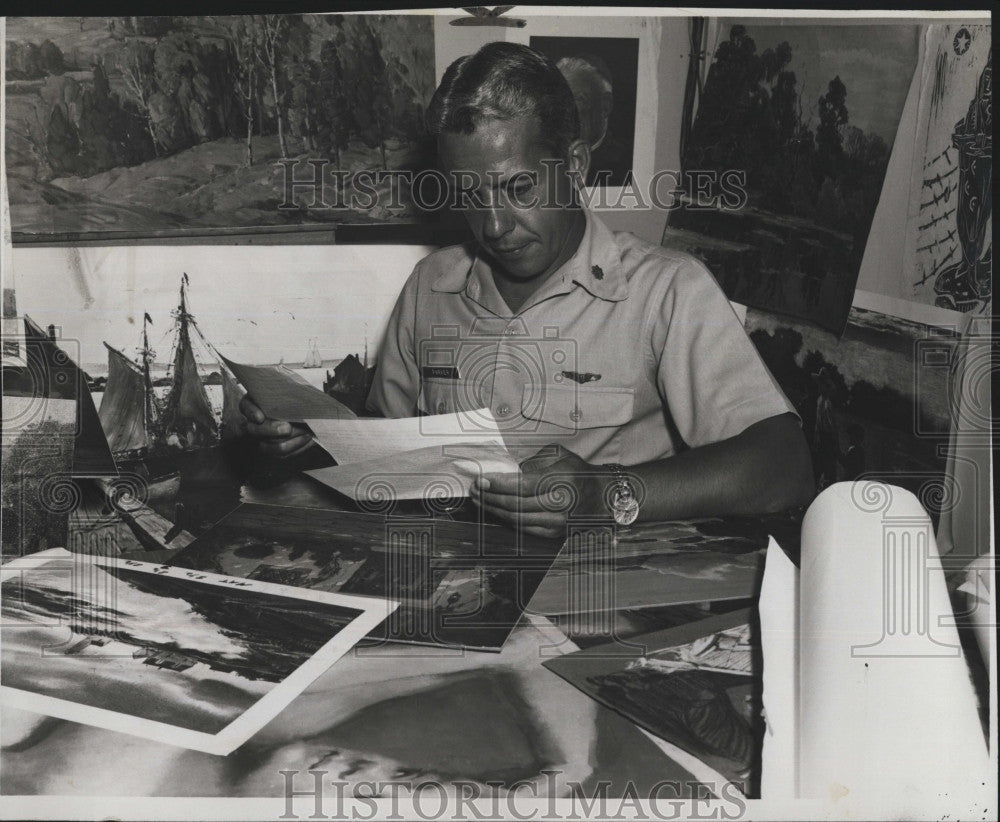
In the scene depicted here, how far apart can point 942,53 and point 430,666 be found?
1.02 metres

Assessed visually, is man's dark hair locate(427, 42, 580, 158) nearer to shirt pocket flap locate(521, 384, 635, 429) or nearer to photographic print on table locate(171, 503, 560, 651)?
shirt pocket flap locate(521, 384, 635, 429)

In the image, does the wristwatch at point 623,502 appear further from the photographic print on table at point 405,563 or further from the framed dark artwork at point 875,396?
the framed dark artwork at point 875,396

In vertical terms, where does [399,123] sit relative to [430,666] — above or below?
above

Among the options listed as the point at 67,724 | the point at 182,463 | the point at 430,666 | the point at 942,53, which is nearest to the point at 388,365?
the point at 182,463

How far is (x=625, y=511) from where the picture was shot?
3.92 feet

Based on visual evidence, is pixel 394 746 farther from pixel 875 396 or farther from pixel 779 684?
pixel 875 396

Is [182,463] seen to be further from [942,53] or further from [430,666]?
[942,53]

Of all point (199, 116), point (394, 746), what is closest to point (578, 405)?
point (394, 746)

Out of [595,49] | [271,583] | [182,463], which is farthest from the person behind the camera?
[182,463]

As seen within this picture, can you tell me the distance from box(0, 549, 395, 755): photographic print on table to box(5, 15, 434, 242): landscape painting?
0.52 meters

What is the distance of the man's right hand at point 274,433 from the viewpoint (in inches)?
50.4

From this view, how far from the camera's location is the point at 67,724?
99 cm

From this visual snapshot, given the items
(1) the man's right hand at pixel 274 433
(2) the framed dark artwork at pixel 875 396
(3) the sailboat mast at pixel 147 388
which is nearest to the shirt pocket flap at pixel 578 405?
(2) the framed dark artwork at pixel 875 396

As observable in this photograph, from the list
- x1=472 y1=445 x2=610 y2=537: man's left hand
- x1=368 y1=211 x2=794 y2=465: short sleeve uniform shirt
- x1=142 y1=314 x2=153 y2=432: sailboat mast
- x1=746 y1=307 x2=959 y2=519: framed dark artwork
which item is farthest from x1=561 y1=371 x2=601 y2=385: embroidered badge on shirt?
x1=142 y1=314 x2=153 y2=432: sailboat mast
